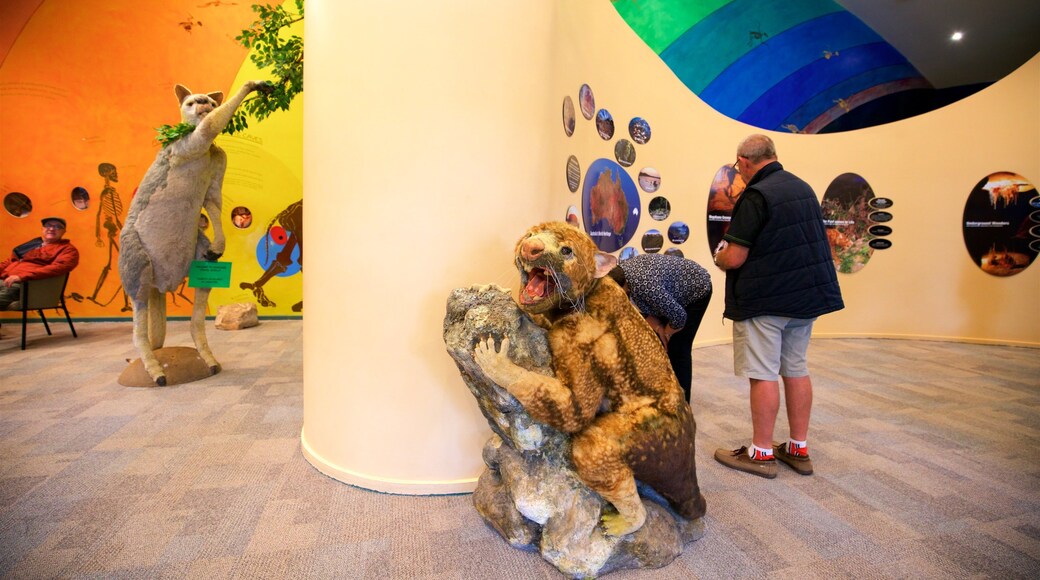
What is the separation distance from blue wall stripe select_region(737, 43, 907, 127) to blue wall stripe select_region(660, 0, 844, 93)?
2.47 feet

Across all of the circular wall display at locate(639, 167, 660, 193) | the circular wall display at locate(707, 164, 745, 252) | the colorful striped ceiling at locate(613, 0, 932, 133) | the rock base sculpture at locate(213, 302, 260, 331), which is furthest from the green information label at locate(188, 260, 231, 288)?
the colorful striped ceiling at locate(613, 0, 932, 133)

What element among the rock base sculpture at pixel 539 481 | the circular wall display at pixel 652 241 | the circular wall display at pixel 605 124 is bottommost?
the rock base sculpture at pixel 539 481

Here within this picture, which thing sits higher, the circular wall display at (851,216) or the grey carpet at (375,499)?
the circular wall display at (851,216)

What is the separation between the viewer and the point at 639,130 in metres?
4.82

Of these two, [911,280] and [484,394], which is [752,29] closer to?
[911,280]

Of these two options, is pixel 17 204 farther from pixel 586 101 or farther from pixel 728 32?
pixel 728 32

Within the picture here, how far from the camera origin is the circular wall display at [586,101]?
12.9 ft

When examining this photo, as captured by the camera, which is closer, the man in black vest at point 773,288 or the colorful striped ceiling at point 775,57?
the man in black vest at point 773,288

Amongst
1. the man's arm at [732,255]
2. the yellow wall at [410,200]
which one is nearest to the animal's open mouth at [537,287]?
the yellow wall at [410,200]

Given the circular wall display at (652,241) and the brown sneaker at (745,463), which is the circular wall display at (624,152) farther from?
the brown sneaker at (745,463)

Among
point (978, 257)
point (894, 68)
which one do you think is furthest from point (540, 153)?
point (894, 68)

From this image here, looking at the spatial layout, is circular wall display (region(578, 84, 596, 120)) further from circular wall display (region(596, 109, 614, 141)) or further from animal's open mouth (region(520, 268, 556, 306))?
animal's open mouth (region(520, 268, 556, 306))

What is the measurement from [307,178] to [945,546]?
305 centimetres

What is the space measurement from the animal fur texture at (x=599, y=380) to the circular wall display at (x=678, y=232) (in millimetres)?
3872
